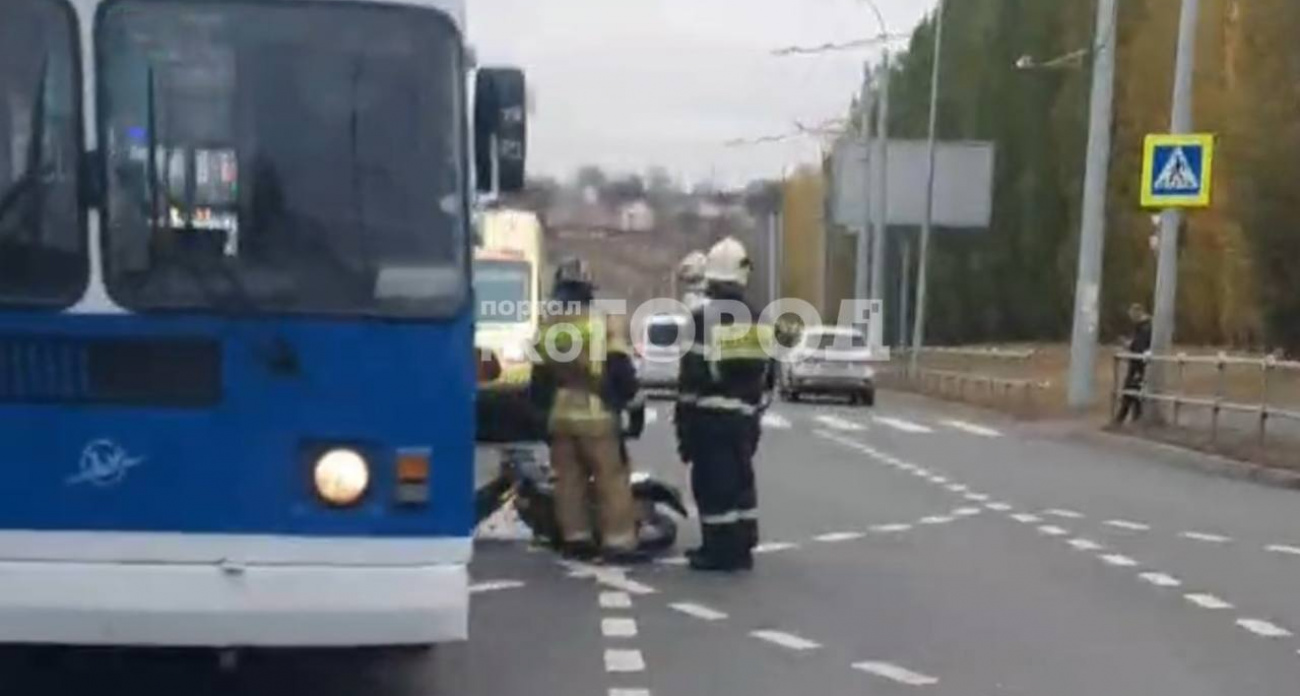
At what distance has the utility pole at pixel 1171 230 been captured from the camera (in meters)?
30.8

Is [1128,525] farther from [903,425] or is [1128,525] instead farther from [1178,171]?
[903,425]

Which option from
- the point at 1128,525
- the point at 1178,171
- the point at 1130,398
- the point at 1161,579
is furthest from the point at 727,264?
the point at 1130,398

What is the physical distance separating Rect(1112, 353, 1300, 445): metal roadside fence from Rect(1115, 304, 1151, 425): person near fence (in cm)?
7

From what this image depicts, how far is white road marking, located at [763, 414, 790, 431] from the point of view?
33.0 metres

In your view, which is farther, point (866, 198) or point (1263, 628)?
point (866, 198)

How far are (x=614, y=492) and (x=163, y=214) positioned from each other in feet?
20.8

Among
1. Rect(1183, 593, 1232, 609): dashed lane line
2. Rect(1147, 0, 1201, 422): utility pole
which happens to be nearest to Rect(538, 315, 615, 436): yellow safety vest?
Rect(1183, 593, 1232, 609): dashed lane line

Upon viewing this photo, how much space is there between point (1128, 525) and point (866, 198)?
47.8 metres

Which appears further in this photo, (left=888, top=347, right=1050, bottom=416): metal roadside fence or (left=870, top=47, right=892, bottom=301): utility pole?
(left=870, top=47, right=892, bottom=301): utility pole

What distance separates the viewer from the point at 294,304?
328 inches

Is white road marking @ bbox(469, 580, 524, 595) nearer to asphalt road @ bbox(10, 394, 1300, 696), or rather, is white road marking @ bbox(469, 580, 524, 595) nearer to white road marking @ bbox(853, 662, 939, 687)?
asphalt road @ bbox(10, 394, 1300, 696)

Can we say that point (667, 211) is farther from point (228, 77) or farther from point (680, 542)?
point (228, 77)

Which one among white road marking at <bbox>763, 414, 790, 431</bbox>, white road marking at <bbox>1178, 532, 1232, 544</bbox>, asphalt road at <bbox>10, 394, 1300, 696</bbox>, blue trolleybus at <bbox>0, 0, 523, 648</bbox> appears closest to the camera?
blue trolleybus at <bbox>0, 0, 523, 648</bbox>

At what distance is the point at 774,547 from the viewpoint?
52.0ft
